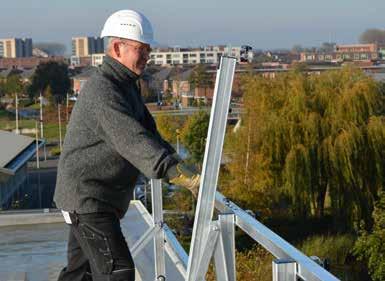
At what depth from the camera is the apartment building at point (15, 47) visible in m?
138

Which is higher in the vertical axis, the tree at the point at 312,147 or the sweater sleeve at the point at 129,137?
the sweater sleeve at the point at 129,137

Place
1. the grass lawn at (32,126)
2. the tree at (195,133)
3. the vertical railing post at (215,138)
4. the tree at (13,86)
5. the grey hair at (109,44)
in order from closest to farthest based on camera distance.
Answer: the vertical railing post at (215,138)
the grey hair at (109,44)
the tree at (195,133)
the grass lawn at (32,126)
the tree at (13,86)

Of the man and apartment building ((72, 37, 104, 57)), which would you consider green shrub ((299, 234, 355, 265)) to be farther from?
apartment building ((72, 37, 104, 57))

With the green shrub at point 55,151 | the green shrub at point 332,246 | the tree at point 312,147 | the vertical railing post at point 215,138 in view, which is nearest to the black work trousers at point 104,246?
the vertical railing post at point 215,138

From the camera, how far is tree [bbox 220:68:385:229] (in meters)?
16.6

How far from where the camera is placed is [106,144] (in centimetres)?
221

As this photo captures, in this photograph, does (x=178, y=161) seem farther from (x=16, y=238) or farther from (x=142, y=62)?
(x=16, y=238)

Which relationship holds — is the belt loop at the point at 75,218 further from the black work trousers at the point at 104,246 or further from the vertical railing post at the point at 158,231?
the vertical railing post at the point at 158,231

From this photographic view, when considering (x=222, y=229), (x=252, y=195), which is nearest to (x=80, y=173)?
(x=222, y=229)

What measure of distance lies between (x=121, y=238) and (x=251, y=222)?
49 cm

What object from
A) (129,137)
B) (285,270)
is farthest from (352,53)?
(285,270)

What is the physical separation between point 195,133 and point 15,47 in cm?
11897

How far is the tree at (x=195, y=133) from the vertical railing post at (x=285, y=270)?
69.3ft

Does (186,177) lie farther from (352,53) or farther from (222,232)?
(352,53)
